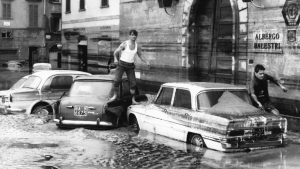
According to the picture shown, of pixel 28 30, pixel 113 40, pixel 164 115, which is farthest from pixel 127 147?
pixel 28 30

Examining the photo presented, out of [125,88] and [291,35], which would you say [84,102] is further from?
[291,35]

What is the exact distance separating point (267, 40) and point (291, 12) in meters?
1.23

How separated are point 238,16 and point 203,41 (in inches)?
Result: 111

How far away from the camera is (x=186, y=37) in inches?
770

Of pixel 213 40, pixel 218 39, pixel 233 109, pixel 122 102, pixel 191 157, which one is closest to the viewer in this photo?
pixel 191 157

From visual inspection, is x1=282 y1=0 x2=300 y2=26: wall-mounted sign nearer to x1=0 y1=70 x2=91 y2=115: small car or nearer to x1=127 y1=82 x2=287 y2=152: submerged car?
x1=127 y1=82 x2=287 y2=152: submerged car

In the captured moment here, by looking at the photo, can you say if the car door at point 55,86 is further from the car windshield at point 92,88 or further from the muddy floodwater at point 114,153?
the muddy floodwater at point 114,153

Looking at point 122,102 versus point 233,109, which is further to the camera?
point 122,102

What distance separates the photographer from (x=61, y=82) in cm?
1645

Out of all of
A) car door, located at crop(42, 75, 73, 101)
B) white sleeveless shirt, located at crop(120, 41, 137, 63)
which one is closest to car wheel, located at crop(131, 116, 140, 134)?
white sleeveless shirt, located at crop(120, 41, 137, 63)

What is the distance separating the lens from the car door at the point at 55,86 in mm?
15961

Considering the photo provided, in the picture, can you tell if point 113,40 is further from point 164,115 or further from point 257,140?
point 257,140

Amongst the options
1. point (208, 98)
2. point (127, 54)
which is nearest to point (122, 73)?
point (127, 54)

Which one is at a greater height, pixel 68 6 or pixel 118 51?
pixel 68 6
